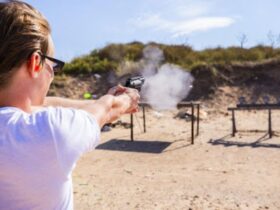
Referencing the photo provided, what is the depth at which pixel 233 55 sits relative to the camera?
19.3m

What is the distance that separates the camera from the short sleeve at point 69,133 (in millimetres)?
940

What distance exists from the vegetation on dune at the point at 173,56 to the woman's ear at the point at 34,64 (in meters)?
17.1

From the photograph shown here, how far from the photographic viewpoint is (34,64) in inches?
39.5

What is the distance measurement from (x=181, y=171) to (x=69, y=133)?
564 centimetres

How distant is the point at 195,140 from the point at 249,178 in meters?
3.29

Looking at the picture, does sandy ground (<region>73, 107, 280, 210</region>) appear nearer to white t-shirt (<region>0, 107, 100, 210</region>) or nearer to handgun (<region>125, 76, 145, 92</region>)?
handgun (<region>125, 76, 145, 92</region>)

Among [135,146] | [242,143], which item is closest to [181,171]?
[135,146]

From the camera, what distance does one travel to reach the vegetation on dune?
18906 millimetres

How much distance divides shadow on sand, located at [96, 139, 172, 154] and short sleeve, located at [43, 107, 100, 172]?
7.13 meters

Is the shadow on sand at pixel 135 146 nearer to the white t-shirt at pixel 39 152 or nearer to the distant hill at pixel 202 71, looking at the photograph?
the distant hill at pixel 202 71

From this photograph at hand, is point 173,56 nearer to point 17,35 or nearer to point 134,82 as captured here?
point 134,82

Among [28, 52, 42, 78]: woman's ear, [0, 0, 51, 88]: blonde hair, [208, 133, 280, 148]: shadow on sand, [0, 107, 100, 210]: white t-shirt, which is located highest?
[0, 0, 51, 88]: blonde hair

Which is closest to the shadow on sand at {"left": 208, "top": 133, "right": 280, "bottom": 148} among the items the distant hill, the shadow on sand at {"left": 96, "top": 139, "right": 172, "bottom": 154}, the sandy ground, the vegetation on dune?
the sandy ground

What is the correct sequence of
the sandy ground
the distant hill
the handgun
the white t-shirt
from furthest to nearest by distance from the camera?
the distant hill < the sandy ground < the handgun < the white t-shirt
